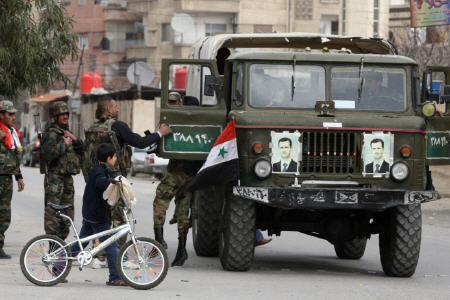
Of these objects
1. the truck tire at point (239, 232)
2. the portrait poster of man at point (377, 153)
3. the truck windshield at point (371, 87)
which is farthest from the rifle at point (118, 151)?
the portrait poster of man at point (377, 153)

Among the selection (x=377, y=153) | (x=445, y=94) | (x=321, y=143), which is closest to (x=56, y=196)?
(x=321, y=143)

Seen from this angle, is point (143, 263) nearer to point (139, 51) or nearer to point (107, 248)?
point (107, 248)

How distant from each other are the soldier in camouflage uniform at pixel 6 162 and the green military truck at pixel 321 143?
78.3 inches

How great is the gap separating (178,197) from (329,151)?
1.86m

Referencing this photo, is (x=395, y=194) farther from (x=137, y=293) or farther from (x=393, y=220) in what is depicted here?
(x=137, y=293)

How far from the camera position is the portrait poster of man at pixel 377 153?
49.2ft

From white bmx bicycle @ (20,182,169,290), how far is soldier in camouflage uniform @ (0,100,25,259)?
3089mm

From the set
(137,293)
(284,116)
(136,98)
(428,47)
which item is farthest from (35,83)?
(136,98)

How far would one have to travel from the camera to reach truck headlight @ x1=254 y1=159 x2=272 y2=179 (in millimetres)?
14930

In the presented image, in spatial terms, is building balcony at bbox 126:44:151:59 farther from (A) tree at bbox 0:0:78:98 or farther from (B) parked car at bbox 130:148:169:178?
(A) tree at bbox 0:0:78:98

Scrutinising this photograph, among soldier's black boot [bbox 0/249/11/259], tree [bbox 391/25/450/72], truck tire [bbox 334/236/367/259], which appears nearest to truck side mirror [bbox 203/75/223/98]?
soldier's black boot [bbox 0/249/11/259]

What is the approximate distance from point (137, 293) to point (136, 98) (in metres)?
54.8

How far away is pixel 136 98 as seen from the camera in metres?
67.3

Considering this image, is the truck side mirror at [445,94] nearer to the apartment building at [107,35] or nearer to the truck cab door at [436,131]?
the truck cab door at [436,131]
